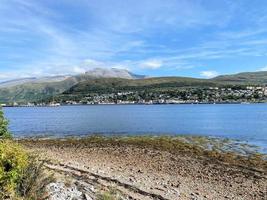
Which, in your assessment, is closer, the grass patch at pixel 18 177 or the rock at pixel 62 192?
the grass patch at pixel 18 177

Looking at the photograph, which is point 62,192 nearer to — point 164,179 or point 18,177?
point 18,177

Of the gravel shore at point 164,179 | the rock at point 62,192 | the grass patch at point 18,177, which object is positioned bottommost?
the gravel shore at point 164,179

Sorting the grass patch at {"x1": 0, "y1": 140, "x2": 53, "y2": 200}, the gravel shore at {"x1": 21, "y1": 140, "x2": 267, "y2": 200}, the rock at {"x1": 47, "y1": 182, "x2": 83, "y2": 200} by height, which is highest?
the grass patch at {"x1": 0, "y1": 140, "x2": 53, "y2": 200}

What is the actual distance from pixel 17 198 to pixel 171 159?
2621cm

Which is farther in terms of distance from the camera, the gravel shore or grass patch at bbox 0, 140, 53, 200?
the gravel shore

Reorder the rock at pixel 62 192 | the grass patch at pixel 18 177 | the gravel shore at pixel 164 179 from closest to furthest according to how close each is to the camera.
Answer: the grass patch at pixel 18 177 → the rock at pixel 62 192 → the gravel shore at pixel 164 179

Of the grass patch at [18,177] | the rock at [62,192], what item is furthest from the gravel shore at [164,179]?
the grass patch at [18,177]

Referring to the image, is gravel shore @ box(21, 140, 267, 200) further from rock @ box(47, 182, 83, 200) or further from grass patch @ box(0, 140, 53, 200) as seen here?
grass patch @ box(0, 140, 53, 200)

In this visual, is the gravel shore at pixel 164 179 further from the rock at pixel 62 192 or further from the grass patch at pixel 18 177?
the grass patch at pixel 18 177

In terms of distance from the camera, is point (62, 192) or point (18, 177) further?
point (62, 192)

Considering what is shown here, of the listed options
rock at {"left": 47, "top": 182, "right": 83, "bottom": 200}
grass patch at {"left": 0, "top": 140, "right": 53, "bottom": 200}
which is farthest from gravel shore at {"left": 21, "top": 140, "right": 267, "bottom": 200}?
grass patch at {"left": 0, "top": 140, "right": 53, "bottom": 200}

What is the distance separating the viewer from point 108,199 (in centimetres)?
1795

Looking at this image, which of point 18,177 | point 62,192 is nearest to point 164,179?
point 62,192

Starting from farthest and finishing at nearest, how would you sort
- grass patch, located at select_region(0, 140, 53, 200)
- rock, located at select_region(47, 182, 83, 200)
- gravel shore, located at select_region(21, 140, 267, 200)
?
gravel shore, located at select_region(21, 140, 267, 200), rock, located at select_region(47, 182, 83, 200), grass patch, located at select_region(0, 140, 53, 200)
